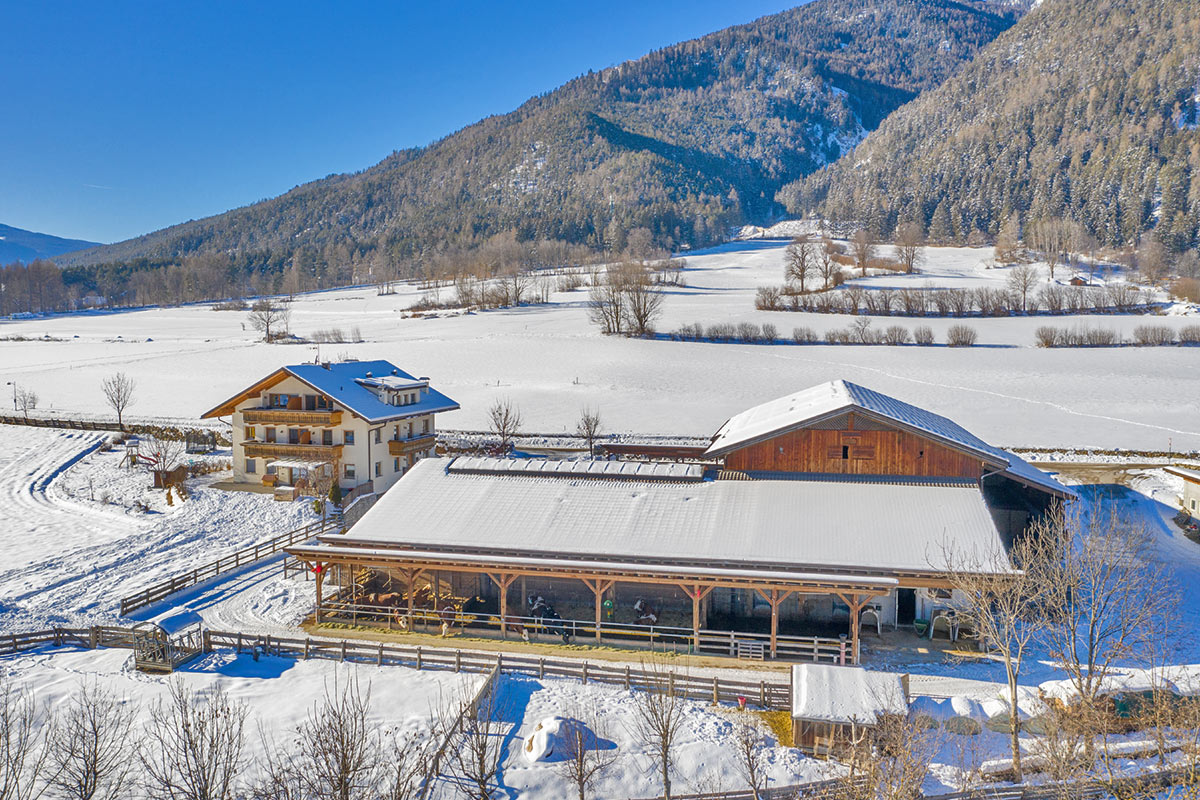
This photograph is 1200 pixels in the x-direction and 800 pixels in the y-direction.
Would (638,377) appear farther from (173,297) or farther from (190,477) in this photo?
(173,297)

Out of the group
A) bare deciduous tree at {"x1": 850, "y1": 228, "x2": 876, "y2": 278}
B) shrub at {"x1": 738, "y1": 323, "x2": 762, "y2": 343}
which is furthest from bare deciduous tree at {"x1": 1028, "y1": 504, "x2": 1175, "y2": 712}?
bare deciduous tree at {"x1": 850, "y1": 228, "x2": 876, "y2": 278}

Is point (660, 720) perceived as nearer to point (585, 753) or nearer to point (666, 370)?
point (585, 753)

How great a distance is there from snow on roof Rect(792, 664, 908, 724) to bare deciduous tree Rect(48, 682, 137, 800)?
14629 millimetres

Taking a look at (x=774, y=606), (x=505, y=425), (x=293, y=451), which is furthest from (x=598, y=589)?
(x=505, y=425)

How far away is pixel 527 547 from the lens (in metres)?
26.6

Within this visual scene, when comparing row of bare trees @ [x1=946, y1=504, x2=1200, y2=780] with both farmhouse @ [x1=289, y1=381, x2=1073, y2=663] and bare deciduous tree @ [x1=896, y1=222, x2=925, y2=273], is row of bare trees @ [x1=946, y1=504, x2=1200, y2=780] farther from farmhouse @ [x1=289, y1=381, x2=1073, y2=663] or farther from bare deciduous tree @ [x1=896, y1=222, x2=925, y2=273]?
bare deciduous tree @ [x1=896, y1=222, x2=925, y2=273]

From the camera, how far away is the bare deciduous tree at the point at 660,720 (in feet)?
50.3

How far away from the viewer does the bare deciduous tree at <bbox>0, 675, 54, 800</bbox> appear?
12.5 m

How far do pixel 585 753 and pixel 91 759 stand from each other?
9731 millimetres

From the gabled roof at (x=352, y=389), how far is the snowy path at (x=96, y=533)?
252 inches

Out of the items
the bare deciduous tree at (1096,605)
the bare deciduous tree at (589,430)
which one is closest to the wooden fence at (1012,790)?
the bare deciduous tree at (1096,605)

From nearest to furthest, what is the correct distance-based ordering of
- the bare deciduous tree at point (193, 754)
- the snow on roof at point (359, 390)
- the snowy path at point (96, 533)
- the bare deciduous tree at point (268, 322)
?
the bare deciduous tree at point (193, 754) < the snowy path at point (96, 533) < the snow on roof at point (359, 390) < the bare deciduous tree at point (268, 322)

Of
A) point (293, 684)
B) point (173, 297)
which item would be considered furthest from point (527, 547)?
point (173, 297)

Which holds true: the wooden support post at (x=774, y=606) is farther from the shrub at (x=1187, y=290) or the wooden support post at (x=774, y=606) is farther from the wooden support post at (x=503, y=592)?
the shrub at (x=1187, y=290)
